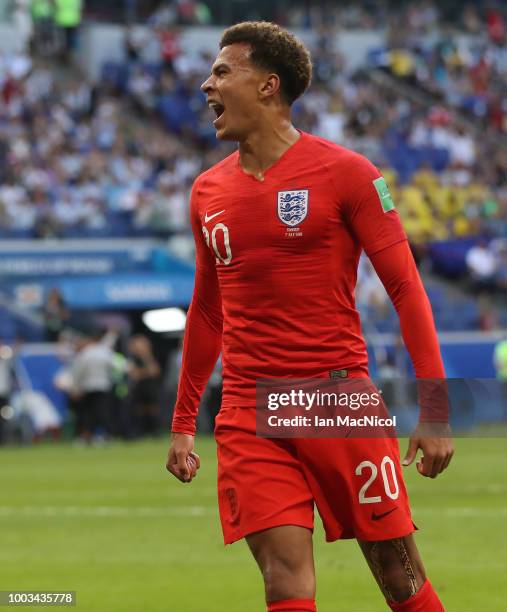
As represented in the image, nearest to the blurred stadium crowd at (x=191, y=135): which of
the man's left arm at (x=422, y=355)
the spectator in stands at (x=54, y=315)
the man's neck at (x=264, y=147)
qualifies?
the spectator in stands at (x=54, y=315)

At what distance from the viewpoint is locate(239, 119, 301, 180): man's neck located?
19.1ft

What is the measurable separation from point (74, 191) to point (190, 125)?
19.9ft

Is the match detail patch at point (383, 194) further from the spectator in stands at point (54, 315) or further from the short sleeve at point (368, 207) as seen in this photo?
the spectator in stands at point (54, 315)

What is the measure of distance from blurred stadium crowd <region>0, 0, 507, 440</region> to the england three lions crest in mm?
19780

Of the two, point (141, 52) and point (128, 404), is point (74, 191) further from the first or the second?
point (141, 52)

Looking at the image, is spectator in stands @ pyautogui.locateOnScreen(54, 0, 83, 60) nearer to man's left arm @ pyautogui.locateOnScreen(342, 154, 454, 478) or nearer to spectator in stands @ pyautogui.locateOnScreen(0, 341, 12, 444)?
spectator in stands @ pyautogui.locateOnScreen(0, 341, 12, 444)

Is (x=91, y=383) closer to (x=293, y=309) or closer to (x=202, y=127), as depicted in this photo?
(x=202, y=127)

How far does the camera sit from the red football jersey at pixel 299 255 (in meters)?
5.62

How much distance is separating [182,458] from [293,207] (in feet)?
3.47

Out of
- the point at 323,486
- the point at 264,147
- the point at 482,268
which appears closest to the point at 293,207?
the point at 264,147

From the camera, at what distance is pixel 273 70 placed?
5789 millimetres

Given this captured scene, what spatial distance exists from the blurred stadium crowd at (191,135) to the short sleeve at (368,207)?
19840mm

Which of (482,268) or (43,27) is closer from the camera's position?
(482,268)

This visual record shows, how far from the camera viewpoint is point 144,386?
26.5m
